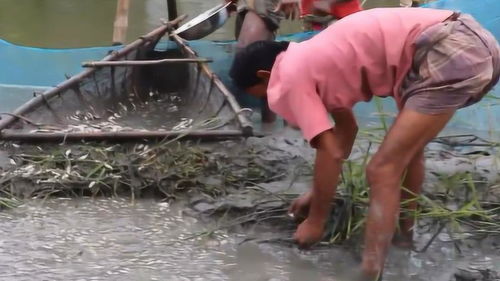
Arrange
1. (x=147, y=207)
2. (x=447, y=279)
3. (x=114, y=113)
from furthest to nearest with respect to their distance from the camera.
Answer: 1. (x=114, y=113)
2. (x=147, y=207)
3. (x=447, y=279)

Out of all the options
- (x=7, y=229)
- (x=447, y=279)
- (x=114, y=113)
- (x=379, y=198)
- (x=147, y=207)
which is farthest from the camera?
(x=114, y=113)

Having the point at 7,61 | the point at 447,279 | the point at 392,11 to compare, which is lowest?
the point at 447,279

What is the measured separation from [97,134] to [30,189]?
0.37 metres

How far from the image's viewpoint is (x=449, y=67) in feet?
9.20

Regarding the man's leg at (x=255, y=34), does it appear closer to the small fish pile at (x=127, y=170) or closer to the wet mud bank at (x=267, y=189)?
the wet mud bank at (x=267, y=189)

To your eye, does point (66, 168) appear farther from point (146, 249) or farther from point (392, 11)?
point (392, 11)

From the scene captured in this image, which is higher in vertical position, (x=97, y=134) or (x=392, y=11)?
(x=392, y=11)

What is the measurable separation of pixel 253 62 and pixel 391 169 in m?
0.61

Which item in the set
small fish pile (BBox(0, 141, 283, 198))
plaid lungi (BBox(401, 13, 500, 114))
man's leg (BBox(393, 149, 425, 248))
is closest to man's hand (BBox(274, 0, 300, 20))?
small fish pile (BBox(0, 141, 283, 198))

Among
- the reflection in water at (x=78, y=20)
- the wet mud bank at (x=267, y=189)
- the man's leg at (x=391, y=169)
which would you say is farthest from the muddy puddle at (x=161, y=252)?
the reflection in water at (x=78, y=20)

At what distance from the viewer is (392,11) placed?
117 inches

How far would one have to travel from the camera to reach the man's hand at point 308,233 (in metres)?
3.12

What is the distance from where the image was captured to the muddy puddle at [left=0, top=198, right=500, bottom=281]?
10.0ft

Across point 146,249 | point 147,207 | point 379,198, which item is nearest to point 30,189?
point 147,207
